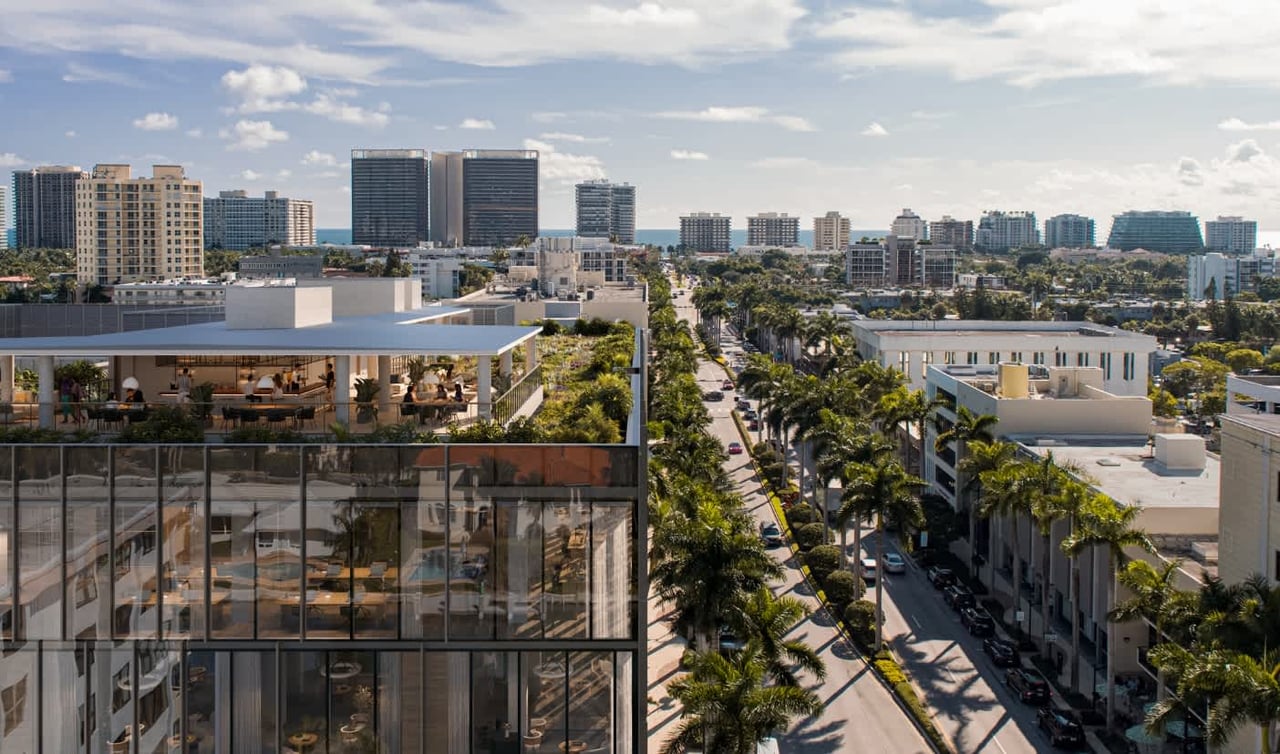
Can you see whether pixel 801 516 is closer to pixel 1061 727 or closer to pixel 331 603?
pixel 1061 727

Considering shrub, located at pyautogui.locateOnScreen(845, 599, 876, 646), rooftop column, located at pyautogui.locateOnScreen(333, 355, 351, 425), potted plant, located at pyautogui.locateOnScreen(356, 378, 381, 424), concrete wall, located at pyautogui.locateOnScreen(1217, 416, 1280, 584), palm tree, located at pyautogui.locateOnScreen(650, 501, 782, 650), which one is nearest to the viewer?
potted plant, located at pyautogui.locateOnScreen(356, 378, 381, 424)

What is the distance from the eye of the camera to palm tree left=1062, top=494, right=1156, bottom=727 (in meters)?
31.5

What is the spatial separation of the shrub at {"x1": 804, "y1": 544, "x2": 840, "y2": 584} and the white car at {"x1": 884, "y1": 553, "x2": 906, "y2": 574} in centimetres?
210

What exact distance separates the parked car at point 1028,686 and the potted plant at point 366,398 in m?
21.5

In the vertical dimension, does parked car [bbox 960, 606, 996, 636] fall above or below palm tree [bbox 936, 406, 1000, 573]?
below

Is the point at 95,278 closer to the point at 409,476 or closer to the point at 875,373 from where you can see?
the point at 875,373

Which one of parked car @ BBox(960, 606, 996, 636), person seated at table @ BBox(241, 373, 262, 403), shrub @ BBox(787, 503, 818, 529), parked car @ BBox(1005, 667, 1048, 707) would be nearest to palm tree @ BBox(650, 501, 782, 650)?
parked car @ BBox(1005, 667, 1048, 707)

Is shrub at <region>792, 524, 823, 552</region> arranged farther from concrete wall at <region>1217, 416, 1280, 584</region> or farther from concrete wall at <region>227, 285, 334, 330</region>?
concrete wall at <region>227, 285, 334, 330</region>

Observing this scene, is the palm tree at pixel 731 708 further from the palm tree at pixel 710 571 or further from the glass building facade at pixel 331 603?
the glass building facade at pixel 331 603

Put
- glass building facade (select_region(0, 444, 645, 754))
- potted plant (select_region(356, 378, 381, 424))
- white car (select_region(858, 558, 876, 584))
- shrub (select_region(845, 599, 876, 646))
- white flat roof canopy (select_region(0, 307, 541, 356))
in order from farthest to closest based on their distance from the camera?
1. white car (select_region(858, 558, 876, 584))
2. shrub (select_region(845, 599, 876, 646))
3. white flat roof canopy (select_region(0, 307, 541, 356))
4. potted plant (select_region(356, 378, 381, 424))
5. glass building facade (select_region(0, 444, 645, 754))

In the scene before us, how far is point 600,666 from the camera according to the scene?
15055mm

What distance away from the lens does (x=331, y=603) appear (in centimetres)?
1508

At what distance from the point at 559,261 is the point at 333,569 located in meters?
115

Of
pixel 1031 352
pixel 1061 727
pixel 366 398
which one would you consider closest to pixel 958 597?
pixel 1061 727
